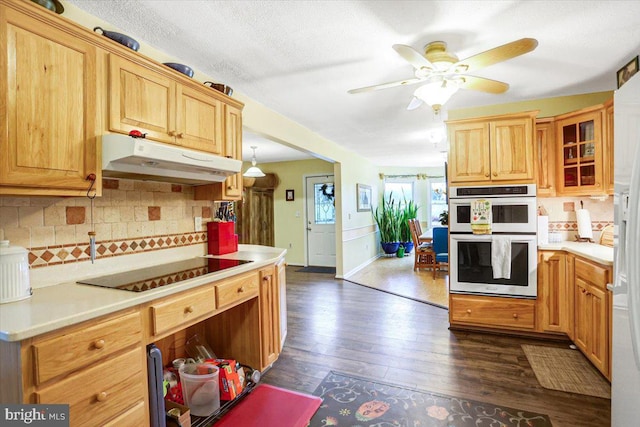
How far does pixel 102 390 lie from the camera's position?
131 centimetres

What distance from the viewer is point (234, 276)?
211 cm

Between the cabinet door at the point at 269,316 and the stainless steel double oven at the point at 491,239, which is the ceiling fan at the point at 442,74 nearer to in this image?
the stainless steel double oven at the point at 491,239

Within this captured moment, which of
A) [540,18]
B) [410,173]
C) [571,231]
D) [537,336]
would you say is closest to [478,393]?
[537,336]

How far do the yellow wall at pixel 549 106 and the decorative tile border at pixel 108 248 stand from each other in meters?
3.12

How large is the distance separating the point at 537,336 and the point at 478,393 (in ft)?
4.18

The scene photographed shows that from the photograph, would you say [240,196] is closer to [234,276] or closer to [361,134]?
[234,276]

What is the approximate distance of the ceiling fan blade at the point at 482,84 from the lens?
225 centimetres

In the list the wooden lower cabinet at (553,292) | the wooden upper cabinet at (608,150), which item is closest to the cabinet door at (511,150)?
the wooden upper cabinet at (608,150)

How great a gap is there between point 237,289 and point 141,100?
1262 millimetres

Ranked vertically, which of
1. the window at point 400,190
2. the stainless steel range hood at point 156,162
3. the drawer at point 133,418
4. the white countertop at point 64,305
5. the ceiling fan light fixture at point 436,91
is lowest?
the drawer at point 133,418

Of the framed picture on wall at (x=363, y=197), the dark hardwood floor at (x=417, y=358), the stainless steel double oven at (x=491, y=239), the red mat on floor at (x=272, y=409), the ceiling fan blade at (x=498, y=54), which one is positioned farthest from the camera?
the framed picture on wall at (x=363, y=197)

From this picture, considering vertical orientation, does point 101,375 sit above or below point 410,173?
below

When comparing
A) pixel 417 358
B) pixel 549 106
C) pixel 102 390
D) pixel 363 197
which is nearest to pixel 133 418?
pixel 102 390

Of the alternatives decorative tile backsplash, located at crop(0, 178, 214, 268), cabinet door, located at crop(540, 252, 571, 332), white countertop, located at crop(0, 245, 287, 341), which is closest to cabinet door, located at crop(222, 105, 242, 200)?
decorative tile backsplash, located at crop(0, 178, 214, 268)
